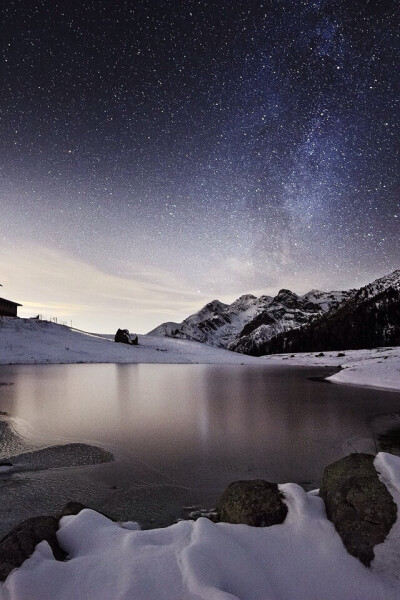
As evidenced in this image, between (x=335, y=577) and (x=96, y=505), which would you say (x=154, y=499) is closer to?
(x=96, y=505)

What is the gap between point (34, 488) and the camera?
7.62 metres

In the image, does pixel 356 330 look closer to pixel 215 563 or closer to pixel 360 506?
pixel 360 506

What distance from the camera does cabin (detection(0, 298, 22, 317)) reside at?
82375mm

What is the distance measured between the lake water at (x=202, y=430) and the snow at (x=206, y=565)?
2.91m

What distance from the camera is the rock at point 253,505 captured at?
4.97 metres

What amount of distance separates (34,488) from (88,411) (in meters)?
10.2

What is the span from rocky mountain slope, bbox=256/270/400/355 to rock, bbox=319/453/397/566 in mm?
154523

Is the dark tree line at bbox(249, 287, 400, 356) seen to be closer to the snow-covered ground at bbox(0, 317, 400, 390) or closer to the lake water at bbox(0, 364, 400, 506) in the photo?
the snow-covered ground at bbox(0, 317, 400, 390)

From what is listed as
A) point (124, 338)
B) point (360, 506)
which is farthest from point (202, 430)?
point (124, 338)

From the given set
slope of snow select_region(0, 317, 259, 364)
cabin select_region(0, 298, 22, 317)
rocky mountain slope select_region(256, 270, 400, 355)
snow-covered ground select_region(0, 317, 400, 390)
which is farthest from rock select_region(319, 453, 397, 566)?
rocky mountain slope select_region(256, 270, 400, 355)

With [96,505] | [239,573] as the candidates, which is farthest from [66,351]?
[239,573]

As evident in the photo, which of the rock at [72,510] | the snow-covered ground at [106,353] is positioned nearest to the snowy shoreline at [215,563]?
the rock at [72,510]

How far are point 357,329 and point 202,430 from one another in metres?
164

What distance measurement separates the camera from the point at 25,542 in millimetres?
4066
